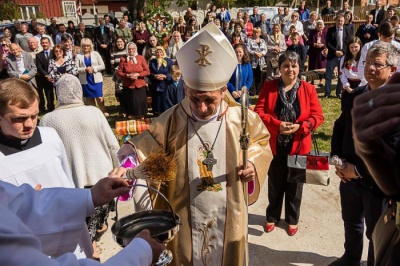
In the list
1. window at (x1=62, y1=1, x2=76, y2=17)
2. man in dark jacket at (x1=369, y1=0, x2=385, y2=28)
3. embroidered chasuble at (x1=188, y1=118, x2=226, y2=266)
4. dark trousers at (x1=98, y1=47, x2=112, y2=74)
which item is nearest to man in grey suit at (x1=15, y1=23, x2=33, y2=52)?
dark trousers at (x1=98, y1=47, x2=112, y2=74)

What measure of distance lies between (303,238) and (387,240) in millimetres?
2631

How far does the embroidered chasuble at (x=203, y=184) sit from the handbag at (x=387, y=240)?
1.28 m

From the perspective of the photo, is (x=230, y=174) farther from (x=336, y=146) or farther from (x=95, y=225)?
(x=95, y=225)

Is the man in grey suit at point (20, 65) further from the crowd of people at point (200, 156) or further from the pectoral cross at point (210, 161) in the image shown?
the pectoral cross at point (210, 161)

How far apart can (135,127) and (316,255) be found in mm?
3011

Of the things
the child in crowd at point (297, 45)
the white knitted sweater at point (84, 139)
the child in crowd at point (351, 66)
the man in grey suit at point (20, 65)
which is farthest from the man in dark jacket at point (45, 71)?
the child in crowd at point (351, 66)

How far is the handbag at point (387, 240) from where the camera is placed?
4.74ft

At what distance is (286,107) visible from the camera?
3820mm

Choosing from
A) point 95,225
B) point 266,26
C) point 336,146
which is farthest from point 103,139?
point 266,26

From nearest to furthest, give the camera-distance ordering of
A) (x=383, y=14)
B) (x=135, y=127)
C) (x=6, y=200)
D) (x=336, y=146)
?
(x=6, y=200) < (x=336, y=146) < (x=135, y=127) < (x=383, y=14)

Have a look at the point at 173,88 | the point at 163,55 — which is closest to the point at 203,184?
the point at 173,88

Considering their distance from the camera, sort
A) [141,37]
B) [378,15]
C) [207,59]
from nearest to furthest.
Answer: [207,59], [141,37], [378,15]

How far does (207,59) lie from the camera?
2.67m

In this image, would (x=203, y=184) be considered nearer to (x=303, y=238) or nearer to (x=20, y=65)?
(x=303, y=238)
